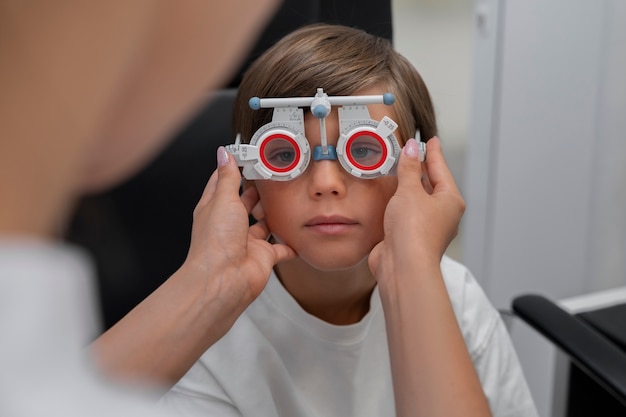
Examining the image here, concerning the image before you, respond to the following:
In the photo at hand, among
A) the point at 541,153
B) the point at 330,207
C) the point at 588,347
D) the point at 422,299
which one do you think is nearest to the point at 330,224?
the point at 330,207

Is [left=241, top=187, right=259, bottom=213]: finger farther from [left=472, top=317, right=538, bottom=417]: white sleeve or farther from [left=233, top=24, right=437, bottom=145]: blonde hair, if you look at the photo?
[left=472, top=317, right=538, bottom=417]: white sleeve

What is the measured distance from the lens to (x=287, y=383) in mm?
655

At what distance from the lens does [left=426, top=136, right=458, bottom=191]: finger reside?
61 cm

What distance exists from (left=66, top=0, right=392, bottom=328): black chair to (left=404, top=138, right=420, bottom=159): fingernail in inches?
7.0

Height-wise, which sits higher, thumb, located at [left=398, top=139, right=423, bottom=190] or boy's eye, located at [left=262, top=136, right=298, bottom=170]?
boy's eye, located at [left=262, top=136, right=298, bottom=170]

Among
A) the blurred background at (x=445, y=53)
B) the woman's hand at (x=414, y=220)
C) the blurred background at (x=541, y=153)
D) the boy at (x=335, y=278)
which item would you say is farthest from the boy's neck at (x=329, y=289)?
the blurred background at (x=541, y=153)

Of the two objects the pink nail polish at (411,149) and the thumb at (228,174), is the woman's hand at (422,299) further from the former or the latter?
the thumb at (228,174)

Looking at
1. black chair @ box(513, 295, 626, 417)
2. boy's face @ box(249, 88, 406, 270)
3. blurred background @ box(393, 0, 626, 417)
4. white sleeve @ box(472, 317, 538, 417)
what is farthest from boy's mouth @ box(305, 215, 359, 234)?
blurred background @ box(393, 0, 626, 417)

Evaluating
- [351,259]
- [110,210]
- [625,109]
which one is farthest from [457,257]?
[110,210]

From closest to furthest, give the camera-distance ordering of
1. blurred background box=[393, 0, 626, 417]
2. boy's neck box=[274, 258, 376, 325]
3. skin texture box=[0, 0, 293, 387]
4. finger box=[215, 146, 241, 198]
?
1. skin texture box=[0, 0, 293, 387]
2. finger box=[215, 146, 241, 198]
3. boy's neck box=[274, 258, 376, 325]
4. blurred background box=[393, 0, 626, 417]

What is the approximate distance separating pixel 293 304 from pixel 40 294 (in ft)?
1.58

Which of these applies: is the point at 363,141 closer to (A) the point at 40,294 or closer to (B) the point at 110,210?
(B) the point at 110,210

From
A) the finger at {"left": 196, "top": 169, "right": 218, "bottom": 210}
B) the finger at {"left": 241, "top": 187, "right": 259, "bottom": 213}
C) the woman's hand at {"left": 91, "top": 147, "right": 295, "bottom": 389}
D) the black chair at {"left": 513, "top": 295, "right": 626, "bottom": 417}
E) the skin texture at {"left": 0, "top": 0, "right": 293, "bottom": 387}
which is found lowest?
the black chair at {"left": 513, "top": 295, "right": 626, "bottom": 417}

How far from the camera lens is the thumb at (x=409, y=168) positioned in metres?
0.57
